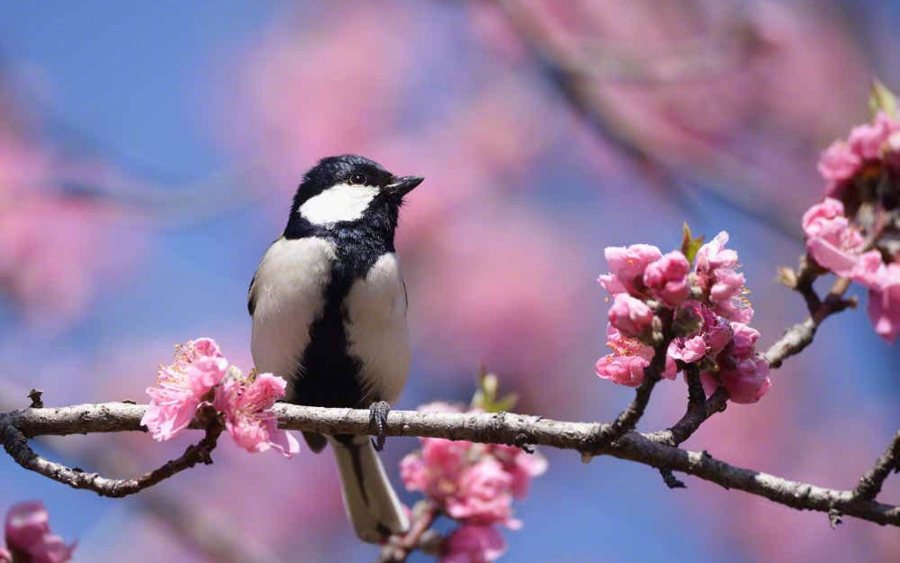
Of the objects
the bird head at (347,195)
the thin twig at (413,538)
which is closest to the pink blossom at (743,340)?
the thin twig at (413,538)

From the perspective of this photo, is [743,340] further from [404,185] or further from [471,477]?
[404,185]

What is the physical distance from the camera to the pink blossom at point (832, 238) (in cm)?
175

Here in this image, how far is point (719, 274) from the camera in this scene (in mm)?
1878

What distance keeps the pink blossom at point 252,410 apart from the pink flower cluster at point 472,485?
2.47 ft

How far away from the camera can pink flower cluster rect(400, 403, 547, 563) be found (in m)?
2.71

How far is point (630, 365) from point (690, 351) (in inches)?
5.0

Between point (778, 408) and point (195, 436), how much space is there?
3.33m

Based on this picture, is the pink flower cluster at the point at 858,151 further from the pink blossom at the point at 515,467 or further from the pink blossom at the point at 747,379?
the pink blossom at the point at 515,467

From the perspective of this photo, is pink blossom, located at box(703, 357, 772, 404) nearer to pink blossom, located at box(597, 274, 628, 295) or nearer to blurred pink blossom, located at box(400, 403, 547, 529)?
pink blossom, located at box(597, 274, 628, 295)

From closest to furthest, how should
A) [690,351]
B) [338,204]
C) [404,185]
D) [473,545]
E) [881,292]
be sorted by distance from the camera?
[881,292], [690,351], [473,545], [338,204], [404,185]

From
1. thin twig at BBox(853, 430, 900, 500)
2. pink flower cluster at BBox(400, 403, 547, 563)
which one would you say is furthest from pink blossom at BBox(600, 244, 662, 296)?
pink flower cluster at BBox(400, 403, 547, 563)

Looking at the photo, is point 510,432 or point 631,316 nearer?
point 631,316

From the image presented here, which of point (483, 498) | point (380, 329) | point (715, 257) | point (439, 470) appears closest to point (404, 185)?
point (380, 329)

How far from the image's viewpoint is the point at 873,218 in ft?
5.81
